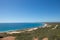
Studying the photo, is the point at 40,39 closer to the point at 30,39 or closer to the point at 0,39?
the point at 30,39

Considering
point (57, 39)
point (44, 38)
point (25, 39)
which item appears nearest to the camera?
point (57, 39)

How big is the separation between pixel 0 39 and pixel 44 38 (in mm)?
4507

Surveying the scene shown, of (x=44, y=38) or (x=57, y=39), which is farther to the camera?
(x=44, y=38)

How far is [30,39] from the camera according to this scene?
35.9 feet

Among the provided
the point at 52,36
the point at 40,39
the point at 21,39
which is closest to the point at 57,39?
the point at 52,36

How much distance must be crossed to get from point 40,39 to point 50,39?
4.87 feet

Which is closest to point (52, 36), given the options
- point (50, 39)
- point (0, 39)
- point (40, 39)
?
point (50, 39)

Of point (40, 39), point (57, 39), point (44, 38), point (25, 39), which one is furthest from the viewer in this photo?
point (44, 38)

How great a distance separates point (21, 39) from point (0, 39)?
121 inches

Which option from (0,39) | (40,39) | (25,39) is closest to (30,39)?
(25,39)

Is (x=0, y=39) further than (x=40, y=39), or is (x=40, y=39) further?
(x=0, y=39)

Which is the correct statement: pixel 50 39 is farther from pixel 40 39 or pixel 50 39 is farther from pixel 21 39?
pixel 21 39

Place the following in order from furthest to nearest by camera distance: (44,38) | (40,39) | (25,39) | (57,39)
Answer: (44,38)
(40,39)
(25,39)
(57,39)

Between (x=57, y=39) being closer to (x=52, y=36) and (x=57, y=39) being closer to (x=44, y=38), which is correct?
(x=52, y=36)
